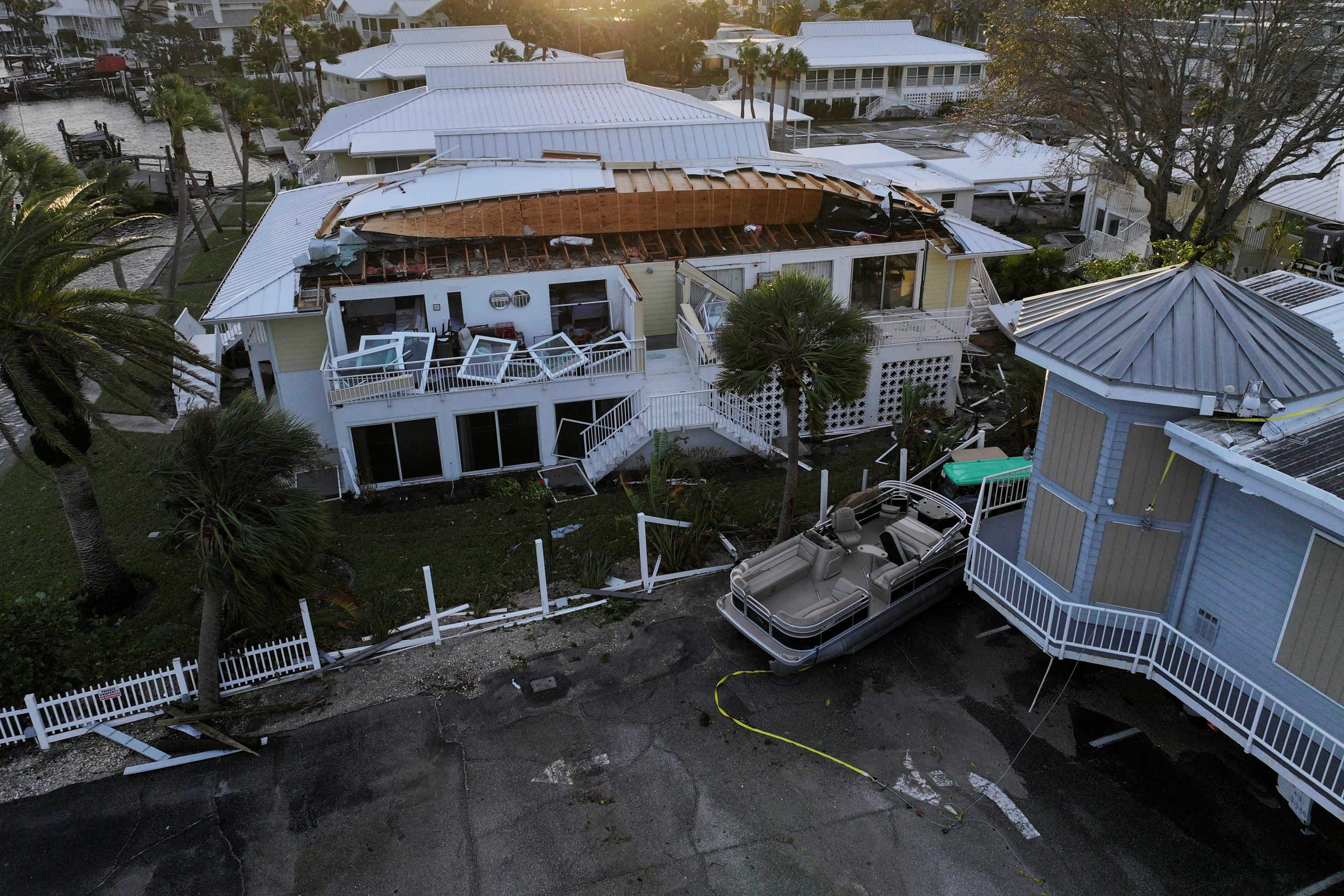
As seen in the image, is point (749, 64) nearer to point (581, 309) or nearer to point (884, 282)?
point (884, 282)

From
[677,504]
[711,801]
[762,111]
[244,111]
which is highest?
[244,111]

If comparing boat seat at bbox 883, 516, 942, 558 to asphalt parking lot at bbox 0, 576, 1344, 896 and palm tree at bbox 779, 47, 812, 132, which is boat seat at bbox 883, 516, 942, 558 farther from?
palm tree at bbox 779, 47, 812, 132

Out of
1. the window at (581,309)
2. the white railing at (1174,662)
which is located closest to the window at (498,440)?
the window at (581,309)

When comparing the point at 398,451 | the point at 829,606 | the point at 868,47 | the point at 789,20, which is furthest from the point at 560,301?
the point at 789,20

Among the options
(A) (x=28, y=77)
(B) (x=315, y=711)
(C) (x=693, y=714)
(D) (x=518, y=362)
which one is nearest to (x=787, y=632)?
Answer: (C) (x=693, y=714)

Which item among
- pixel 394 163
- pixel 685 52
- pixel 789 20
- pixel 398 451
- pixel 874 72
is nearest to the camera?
pixel 398 451

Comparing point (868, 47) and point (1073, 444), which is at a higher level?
point (868, 47)
